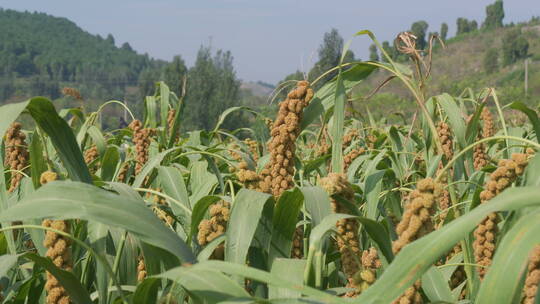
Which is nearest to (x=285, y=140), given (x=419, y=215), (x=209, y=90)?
(x=419, y=215)

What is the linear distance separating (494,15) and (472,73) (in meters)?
20.1

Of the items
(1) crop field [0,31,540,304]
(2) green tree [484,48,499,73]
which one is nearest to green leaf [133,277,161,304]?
(1) crop field [0,31,540,304]

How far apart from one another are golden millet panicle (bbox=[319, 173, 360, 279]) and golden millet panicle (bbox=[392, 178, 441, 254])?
24 cm

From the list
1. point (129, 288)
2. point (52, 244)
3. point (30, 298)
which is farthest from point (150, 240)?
point (30, 298)

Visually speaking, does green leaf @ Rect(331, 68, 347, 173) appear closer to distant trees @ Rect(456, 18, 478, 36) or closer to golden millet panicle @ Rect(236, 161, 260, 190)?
golden millet panicle @ Rect(236, 161, 260, 190)

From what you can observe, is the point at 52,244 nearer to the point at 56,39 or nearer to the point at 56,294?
the point at 56,294

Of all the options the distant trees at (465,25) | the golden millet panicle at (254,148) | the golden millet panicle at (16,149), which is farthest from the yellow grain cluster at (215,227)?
the distant trees at (465,25)

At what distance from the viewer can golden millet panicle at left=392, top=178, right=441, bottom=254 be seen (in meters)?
1.01

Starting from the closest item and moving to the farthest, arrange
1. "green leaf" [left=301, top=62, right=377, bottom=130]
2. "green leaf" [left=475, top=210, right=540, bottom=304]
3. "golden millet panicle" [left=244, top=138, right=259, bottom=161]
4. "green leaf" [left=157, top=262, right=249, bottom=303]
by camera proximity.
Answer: "green leaf" [left=475, top=210, right=540, bottom=304], "green leaf" [left=157, top=262, right=249, bottom=303], "green leaf" [left=301, top=62, right=377, bottom=130], "golden millet panicle" [left=244, top=138, right=259, bottom=161]

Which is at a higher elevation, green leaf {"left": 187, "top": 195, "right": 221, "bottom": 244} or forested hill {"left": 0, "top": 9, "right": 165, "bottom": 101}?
forested hill {"left": 0, "top": 9, "right": 165, "bottom": 101}

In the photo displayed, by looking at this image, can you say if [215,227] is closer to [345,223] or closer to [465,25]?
[345,223]

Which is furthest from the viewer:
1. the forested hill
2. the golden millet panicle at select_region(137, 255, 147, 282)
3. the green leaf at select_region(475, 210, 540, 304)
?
the forested hill

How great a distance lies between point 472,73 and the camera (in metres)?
65.0

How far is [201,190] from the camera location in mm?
2084
